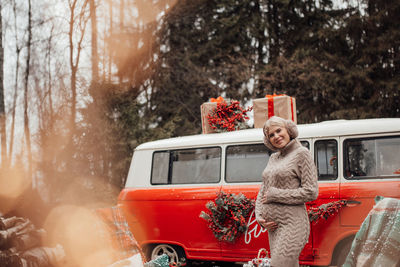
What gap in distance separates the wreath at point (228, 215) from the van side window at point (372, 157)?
1.55 m

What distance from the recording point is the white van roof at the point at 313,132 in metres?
5.73

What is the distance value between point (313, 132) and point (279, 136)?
2521 millimetres

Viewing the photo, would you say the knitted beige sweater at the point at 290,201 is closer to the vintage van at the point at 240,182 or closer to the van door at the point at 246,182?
the vintage van at the point at 240,182

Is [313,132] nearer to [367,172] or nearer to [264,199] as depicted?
[367,172]

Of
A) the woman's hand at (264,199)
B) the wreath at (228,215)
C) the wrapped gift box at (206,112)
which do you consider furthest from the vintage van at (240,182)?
the woman's hand at (264,199)

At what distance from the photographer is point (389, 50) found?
623 inches

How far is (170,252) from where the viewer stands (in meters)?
7.32

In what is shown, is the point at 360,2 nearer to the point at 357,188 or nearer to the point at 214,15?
the point at 214,15

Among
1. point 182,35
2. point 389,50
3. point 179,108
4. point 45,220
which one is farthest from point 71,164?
point 389,50

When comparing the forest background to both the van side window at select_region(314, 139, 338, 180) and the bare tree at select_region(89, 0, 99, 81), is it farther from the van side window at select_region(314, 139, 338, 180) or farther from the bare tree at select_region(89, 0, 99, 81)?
the van side window at select_region(314, 139, 338, 180)

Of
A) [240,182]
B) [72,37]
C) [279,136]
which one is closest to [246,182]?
[240,182]

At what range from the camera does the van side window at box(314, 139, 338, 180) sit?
6.00 m

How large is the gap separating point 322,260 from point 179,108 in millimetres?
11871

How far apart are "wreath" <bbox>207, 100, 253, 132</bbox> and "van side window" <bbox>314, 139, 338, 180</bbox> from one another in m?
1.69
